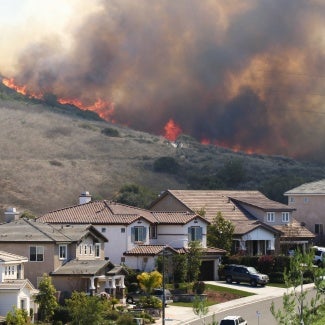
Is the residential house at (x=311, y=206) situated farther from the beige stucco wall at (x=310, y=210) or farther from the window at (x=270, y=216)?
the window at (x=270, y=216)

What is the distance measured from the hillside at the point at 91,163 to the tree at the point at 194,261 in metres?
51.8

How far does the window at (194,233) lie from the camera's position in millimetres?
97394

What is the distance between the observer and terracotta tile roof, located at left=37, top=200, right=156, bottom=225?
9344 centimetres

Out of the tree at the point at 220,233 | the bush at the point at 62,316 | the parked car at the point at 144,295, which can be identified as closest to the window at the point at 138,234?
the tree at the point at 220,233

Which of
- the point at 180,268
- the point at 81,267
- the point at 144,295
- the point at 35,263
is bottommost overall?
the point at 144,295

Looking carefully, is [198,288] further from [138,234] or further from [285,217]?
[285,217]

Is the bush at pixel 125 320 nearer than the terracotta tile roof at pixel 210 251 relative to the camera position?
Yes

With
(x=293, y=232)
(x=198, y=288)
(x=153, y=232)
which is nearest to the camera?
(x=198, y=288)

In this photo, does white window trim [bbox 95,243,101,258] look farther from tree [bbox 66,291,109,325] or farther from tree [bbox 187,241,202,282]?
tree [bbox 66,291,109,325]

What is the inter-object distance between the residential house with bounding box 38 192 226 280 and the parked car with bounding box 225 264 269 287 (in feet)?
8.08

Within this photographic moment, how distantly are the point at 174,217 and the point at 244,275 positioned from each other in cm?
966

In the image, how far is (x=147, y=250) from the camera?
3583 inches

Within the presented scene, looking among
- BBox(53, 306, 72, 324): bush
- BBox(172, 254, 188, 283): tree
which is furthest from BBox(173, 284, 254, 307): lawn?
BBox(53, 306, 72, 324): bush

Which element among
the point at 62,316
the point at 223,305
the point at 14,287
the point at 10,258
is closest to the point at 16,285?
the point at 14,287
